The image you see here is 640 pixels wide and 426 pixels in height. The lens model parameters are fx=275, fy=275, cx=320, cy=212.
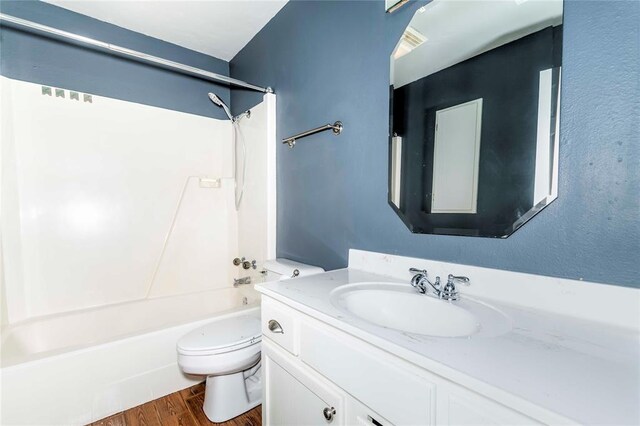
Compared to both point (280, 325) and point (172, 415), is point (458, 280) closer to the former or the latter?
point (280, 325)

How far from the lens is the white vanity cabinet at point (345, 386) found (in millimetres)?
513

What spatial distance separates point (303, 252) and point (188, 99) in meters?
1.70

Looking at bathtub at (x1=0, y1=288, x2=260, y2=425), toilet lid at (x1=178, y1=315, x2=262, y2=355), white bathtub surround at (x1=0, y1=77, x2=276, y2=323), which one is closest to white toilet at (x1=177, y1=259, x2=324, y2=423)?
toilet lid at (x1=178, y1=315, x2=262, y2=355)

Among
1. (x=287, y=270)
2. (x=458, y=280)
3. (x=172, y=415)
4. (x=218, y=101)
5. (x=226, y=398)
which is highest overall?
(x=218, y=101)

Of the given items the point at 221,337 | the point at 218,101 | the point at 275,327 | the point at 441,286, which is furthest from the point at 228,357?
the point at 218,101

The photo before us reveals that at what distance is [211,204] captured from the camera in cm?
241

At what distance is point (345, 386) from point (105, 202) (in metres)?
2.07

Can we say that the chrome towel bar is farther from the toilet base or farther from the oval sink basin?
the toilet base

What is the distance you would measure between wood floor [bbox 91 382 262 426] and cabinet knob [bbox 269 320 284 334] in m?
0.75

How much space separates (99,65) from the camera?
6.43ft

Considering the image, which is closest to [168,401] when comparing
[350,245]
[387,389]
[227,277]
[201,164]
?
[227,277]

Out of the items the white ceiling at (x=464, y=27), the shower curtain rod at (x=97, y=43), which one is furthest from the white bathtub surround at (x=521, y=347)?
the shower curtain rod at (x=97, y=43)

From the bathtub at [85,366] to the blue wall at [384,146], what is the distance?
2.88 feet

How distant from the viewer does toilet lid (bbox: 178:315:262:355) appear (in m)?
1.29
